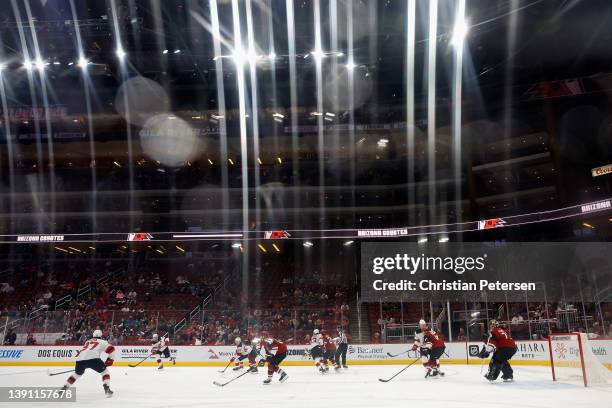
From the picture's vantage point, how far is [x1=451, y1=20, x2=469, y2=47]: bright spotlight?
18.6 metres

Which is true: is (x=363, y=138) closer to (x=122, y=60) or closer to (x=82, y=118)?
(x=122, y=60)

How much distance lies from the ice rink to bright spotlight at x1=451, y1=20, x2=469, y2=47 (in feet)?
37.1

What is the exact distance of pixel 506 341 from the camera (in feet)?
35.4

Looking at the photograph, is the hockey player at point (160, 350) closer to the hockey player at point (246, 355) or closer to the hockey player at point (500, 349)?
the hockey player at point (246, 355)

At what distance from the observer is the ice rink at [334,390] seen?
8961 millimetres

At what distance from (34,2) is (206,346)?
12.7 m

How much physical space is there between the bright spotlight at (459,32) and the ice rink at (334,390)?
11307 millimetres

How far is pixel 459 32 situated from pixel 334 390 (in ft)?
44.8

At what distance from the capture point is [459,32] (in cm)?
1903

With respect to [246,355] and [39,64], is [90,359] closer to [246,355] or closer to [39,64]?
[246,355]

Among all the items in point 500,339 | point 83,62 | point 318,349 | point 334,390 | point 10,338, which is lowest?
point 334,390

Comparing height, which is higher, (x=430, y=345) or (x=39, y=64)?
(x=39, y=64)

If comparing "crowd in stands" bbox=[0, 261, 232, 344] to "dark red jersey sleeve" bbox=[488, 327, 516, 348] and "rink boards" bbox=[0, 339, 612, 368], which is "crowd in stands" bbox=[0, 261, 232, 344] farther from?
"dark red jersey sleeve" bbox=[488, 327, 516, 348]

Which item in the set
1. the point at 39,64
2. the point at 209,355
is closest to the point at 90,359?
the point at 209,355
